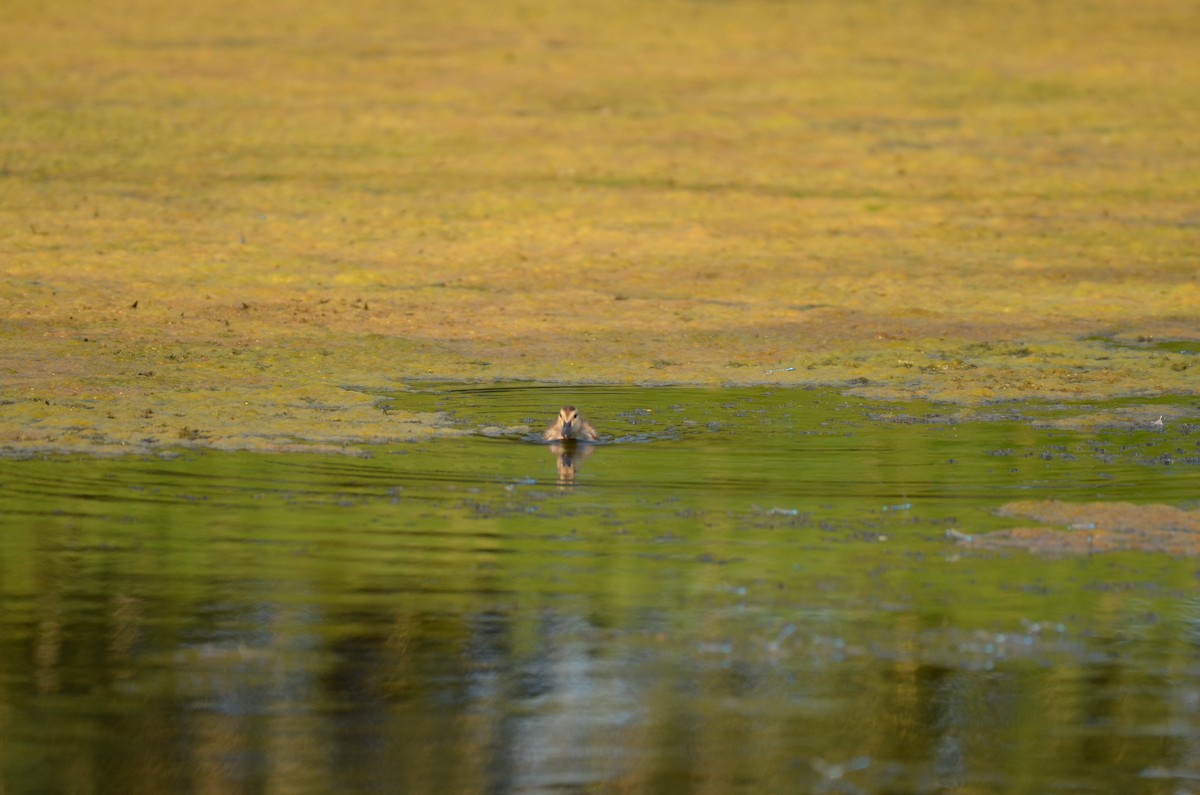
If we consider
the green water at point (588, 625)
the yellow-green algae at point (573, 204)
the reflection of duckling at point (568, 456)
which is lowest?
the green water at point (588, 625)

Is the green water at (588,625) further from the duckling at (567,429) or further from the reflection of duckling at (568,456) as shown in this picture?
the duckling at (567,429)

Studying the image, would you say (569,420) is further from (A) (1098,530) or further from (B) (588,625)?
(B) (588,625)

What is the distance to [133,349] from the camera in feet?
44.7

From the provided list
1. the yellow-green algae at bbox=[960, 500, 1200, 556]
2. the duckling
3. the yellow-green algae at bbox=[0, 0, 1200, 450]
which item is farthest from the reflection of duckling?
the yellow-green algae at bbox=[960, 500, 1200, 556]

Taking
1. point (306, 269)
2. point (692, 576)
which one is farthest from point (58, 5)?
point (692, 576)

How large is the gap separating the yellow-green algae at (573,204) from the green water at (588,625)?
69.1 inches

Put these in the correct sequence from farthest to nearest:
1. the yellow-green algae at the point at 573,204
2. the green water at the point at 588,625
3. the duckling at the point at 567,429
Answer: the yellow-green algae at the point at 573,204
the duckling at the point at 567,429
the green water at the point at 588,625

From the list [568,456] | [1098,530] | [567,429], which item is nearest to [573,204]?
[567,429]

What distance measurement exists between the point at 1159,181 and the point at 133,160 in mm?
10565

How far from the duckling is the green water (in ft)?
1.01

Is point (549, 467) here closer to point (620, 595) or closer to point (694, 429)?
point (694, 429)

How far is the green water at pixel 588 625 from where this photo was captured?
5586 millimetres

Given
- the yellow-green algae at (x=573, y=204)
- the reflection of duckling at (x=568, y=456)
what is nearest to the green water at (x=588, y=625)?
the reflection of duckling at (x=568, y=456)

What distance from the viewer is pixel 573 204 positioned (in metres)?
18.9
